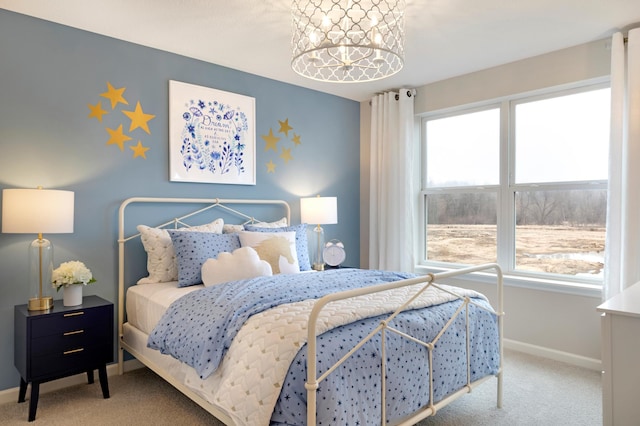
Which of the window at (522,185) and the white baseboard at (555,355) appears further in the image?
the window at (522,185)

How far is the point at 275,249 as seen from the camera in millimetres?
3057

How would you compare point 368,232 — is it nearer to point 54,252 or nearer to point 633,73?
point 633,73

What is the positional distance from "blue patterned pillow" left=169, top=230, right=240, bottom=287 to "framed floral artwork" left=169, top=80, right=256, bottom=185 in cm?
59

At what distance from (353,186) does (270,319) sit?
302 centimetres

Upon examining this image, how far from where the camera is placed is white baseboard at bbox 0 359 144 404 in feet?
8.55

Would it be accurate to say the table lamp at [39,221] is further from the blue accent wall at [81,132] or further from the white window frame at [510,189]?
the white window frame at [510,189]

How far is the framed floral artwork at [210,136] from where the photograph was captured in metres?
3.30

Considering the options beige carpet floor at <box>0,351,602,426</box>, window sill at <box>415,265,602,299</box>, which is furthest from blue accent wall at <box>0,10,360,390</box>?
window sill at <box>415,265,602,299</box>

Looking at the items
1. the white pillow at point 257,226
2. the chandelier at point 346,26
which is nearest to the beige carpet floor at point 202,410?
the white pillow at point 257,226

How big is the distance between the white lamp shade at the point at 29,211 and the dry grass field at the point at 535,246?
10.7ft

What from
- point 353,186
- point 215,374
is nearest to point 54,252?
point 215,374

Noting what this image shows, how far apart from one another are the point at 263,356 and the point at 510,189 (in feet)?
9.41

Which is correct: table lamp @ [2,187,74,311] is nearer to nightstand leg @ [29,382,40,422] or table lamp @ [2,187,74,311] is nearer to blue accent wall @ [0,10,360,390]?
blue accent wall @ [0,10,360,390]

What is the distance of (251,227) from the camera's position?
3410 millimetres
